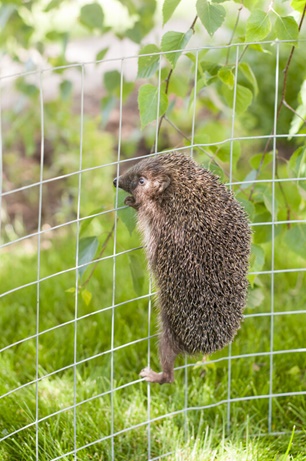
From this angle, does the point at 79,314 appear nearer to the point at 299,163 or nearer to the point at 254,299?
the point at 254,299

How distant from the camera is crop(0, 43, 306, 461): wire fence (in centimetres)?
303

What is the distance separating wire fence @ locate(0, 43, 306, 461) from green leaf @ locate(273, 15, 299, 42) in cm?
12

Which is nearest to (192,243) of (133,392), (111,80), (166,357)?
(166,357)

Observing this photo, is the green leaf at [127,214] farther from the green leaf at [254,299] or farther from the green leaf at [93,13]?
the green leaf at [93,13]

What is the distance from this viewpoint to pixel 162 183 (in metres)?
2.79

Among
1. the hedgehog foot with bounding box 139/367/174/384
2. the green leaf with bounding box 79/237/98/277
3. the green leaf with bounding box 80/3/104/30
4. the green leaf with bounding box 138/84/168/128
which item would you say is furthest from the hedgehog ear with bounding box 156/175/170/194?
the green leaf with bounding box 80/3/104/30

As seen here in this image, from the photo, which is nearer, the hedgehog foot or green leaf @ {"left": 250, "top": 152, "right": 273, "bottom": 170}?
the hedgehog foot

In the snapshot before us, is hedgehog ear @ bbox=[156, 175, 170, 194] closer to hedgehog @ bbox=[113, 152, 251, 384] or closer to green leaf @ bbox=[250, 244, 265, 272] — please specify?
hedgehog @ bbox=[113, 152, 251, 384]

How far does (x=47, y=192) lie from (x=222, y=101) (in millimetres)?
2766

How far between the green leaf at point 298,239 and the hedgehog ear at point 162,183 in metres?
0.86

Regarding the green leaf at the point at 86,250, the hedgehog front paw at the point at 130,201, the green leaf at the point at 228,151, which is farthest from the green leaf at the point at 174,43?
the green leaf at the point at 86,250

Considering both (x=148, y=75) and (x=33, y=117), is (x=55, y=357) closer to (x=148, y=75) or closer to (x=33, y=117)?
(x=148, y=75)

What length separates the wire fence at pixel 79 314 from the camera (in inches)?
119

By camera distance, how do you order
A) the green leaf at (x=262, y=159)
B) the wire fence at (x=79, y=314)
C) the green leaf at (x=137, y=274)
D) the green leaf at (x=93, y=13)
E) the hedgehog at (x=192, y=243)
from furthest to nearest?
the green leaf at (x=93, y=13) < the green leaf at (x=262, y=159) < the green leaf at (x=137, y=274) < the wire fence at (x=79, y=314) < the hedgehog at (x=192, y=243)
